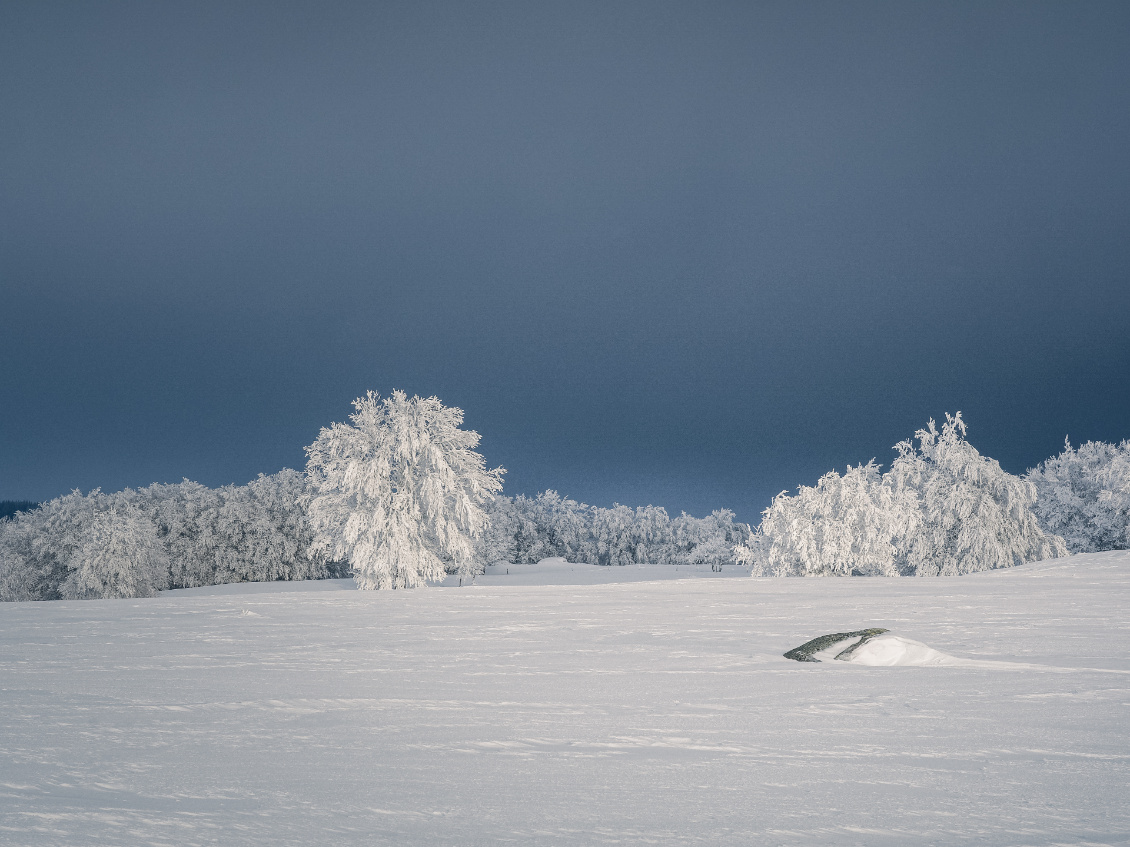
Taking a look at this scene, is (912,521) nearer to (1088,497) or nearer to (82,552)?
(1088,497)

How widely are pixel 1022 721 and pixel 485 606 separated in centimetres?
1276

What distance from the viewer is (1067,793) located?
4.12 metres

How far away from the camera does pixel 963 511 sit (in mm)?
33344

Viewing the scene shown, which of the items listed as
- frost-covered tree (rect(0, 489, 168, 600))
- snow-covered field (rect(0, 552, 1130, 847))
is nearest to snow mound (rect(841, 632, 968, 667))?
snow-covered field (rect(0, 552, 1130, 847))

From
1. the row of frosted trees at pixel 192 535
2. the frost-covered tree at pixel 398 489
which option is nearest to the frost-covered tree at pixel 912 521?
the frost-covered tree at pixel 398 489

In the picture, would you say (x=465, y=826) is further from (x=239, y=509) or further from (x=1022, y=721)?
(x=239, y=509)

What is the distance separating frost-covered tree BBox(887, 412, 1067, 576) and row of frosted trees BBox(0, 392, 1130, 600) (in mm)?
59

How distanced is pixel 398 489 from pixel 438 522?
2084 millimetres

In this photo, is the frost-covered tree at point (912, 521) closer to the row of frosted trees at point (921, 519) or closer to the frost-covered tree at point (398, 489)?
the row of frosted trees at point (921, 519)

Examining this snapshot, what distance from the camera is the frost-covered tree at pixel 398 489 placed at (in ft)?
91.6

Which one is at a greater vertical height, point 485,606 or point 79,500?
point 79,500

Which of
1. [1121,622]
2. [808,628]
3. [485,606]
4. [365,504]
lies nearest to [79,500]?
[365,504]

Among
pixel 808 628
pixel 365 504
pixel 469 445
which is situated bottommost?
pixel 808 628

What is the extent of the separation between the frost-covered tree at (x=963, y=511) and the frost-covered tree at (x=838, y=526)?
1.53 m
